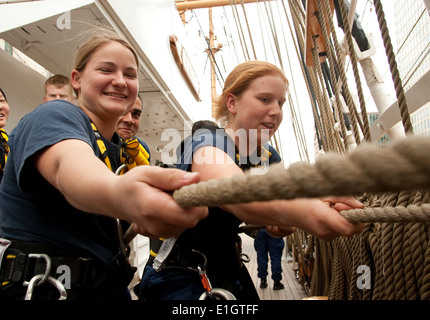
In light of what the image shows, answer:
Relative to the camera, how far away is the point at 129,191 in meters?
0.30

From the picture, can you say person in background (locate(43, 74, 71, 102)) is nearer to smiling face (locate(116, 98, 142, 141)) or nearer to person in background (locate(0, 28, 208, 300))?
smiling face (locate(116, 98, 142, 141))

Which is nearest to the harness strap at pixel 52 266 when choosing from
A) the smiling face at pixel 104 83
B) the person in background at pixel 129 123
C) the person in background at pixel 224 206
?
the person in background at pixel 224 206

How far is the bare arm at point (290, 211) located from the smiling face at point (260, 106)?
0.28m

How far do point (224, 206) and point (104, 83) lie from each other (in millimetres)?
390

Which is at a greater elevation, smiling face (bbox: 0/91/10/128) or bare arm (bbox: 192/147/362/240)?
smiling face (bbox: 0/91/10/128)

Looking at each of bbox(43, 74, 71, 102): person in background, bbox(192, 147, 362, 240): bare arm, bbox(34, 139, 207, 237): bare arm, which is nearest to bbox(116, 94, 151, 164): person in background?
bbox(43, 74, 71, 102): person in background

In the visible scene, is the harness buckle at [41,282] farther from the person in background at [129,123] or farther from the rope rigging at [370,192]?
the person in background at [129,123]

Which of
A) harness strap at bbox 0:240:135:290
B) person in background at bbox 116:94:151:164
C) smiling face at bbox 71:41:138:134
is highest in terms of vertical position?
person in background at bbox 116:94:151:164

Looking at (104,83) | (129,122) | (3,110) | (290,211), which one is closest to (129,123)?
(129,122)

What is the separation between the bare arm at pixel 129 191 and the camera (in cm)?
30

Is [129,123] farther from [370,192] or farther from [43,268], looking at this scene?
[370,192]

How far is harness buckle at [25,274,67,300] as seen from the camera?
1.66 feet
